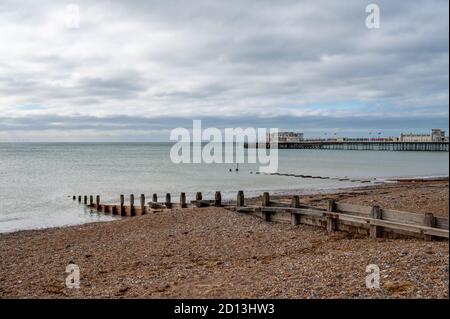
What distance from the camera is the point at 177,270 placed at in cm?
1088

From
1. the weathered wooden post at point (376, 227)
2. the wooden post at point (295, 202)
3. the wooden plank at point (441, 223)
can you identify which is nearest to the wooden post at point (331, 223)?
the weathered wooden post at point (376, 227)

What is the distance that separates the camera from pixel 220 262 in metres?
11.5

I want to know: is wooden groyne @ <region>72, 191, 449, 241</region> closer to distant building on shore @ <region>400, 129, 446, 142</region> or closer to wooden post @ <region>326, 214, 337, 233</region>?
wooden post @ <region>326, 214, 337, 233</region>

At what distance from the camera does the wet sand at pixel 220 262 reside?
27.0 feet

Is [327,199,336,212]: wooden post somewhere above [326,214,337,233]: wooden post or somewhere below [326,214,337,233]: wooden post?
above

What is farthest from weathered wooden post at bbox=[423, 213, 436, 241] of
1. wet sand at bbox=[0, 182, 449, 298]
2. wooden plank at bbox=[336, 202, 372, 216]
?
wooden plank at bbox=[336, 202, 372, 216]

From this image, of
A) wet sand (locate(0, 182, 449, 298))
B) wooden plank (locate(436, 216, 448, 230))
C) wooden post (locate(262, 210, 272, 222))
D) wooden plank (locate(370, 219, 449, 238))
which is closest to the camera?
wet sand (locate(0, 182, 449, 298))

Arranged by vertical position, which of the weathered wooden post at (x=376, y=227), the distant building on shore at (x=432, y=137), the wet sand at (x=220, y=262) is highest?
the distant building on shore at (x=432, y=137)

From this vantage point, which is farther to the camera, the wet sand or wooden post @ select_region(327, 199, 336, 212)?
wooden post @ select_region(327, 199, 336, 212)

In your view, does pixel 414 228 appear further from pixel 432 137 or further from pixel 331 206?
pixel 432 137

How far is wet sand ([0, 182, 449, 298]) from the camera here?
8.22 metres

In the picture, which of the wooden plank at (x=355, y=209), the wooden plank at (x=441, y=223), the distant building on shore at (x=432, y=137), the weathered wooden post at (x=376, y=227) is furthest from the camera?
the distant building on shore at (x=432, y=137)

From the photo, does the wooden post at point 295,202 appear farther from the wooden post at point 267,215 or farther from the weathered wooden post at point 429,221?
the weathered wooden post at point 429,221

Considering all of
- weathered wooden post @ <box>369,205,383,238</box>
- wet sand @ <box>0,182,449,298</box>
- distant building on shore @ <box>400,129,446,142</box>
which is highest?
distant building on shore @ <box>400,129,446,142</box>
